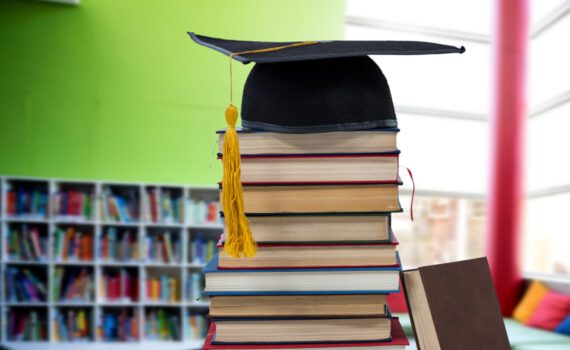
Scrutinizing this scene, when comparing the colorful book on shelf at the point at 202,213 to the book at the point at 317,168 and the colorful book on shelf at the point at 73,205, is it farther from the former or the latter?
the book at the point at 317,168

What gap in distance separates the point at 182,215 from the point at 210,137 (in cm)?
84

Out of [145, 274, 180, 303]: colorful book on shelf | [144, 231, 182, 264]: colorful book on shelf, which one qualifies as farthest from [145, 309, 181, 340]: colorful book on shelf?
[144, 231, 182, 264]: colorful book on shelf

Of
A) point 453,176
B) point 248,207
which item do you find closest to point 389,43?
point 248,207

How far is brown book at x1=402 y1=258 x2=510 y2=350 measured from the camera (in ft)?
2.49

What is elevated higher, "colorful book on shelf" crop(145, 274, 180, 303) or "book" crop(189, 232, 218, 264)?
"book" crop(189, 232, 218, 264)

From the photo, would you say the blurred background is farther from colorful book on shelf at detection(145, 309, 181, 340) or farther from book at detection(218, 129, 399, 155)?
book at detection(218, 129, 399, 155)

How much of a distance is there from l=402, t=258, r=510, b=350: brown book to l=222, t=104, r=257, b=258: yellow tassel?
11.2 inches

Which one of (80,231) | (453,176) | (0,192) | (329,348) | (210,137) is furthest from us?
(453,176)

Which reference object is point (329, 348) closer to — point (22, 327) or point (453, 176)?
point (22, 327)

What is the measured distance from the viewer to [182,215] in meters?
3.80

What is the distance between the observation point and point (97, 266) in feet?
12.0

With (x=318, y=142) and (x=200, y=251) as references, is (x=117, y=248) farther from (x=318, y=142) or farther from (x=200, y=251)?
(x=318, y=142)

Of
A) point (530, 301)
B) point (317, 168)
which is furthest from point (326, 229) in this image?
point (530, 301)

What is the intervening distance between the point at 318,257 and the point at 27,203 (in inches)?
144
